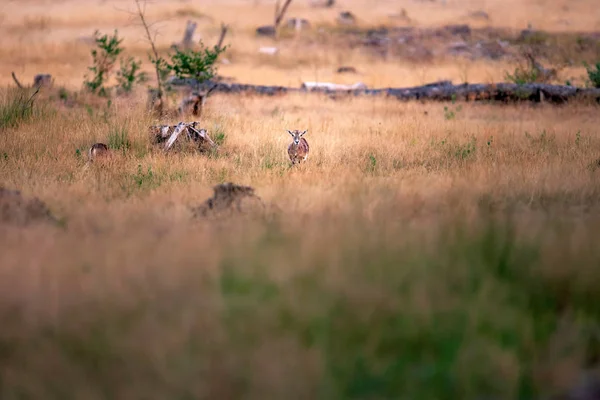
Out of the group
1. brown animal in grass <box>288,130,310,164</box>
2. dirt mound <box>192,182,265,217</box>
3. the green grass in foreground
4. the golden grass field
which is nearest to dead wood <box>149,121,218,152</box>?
the golden grass field

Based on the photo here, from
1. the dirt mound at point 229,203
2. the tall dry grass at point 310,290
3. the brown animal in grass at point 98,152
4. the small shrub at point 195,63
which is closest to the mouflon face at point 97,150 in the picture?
the brown animal in grass at point 98,152

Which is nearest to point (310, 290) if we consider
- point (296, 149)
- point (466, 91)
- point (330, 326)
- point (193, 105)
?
point (330, 326)

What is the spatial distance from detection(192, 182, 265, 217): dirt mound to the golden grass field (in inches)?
7.9

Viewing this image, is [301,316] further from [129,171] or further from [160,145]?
[160,145]

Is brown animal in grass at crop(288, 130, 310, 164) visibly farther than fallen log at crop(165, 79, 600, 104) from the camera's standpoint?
No

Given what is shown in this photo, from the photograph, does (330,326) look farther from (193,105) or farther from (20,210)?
(193,105)

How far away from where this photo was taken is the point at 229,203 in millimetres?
5973

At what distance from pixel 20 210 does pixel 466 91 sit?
12.7 m

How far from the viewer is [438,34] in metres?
32.7

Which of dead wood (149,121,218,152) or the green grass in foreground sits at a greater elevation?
dead wood (149,121,218,152)

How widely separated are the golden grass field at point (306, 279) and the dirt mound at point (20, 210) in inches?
6.4

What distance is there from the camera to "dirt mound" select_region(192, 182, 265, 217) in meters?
5.89

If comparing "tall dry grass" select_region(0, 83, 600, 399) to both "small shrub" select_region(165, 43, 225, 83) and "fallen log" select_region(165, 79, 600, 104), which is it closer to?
"small shrub" select_region(165, 43, 225, 83)

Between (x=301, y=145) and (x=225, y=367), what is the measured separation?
5751 millimetres
